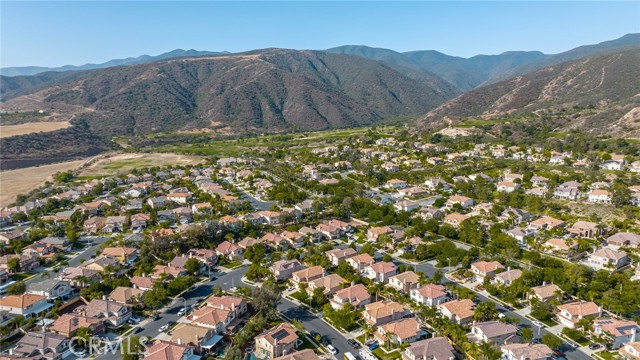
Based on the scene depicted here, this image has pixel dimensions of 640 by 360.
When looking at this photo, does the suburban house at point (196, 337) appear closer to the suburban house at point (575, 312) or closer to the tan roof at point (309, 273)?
the tan roof at point (309, 273)

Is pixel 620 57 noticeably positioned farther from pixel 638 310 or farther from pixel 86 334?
pixel 86 334

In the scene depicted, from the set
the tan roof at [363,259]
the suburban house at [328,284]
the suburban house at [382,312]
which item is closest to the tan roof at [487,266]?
the tan roof at [363,259]

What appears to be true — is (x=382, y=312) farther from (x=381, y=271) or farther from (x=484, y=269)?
(x=484, y=269)

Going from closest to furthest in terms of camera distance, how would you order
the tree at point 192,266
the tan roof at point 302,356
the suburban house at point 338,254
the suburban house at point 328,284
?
the tan roof at point 302,356 → the suburban house at point 328,284 → the tree at point 192,266 → the suburban house at point 338,254

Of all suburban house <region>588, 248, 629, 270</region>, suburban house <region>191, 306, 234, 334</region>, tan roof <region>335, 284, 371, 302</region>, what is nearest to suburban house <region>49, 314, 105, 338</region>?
suburban house <region>191, 306, 234, 334</region>

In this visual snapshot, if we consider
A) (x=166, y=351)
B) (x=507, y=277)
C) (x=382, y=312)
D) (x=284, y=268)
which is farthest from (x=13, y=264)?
(x=507, y=277)

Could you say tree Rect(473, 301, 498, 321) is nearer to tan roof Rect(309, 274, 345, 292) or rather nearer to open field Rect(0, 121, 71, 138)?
tan roof Rect(309, 274, 345, 292)

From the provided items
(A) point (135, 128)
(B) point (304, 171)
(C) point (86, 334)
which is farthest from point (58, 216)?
(A) point (135, 128)
